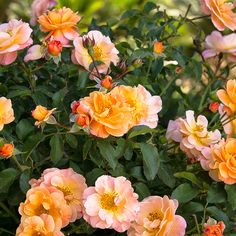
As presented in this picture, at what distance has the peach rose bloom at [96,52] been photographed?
114 cm

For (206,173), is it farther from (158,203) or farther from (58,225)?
(58,225)

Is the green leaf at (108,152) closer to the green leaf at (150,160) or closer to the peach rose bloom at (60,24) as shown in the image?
the green leaf at (150,160)

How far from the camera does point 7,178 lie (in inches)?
40.8

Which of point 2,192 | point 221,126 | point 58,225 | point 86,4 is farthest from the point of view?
point 86,4

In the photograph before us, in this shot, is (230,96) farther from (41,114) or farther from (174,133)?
(41,114)

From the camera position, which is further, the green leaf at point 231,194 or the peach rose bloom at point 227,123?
the peach rose bloom at point 227,123

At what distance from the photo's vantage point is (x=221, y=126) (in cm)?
115

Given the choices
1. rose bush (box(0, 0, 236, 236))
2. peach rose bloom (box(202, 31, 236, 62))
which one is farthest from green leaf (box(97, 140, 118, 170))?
peach rose bloom (box(202, 31, 236, 62))

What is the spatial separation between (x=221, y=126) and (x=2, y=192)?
0.40 m

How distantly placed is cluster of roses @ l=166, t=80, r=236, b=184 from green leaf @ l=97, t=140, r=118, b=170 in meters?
0.13

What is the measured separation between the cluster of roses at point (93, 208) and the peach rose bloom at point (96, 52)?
0.78ft

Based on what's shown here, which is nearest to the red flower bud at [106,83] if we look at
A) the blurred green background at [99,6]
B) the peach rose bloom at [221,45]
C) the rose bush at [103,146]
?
the rose bush at [103,146]

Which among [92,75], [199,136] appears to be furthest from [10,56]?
[199,136]

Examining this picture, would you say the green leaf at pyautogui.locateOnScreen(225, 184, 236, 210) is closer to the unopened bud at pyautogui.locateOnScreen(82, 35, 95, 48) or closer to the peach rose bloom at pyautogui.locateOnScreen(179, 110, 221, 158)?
the peach rose bloom at pyautogui.locateOnScreen(179, 110, 221, 158)
